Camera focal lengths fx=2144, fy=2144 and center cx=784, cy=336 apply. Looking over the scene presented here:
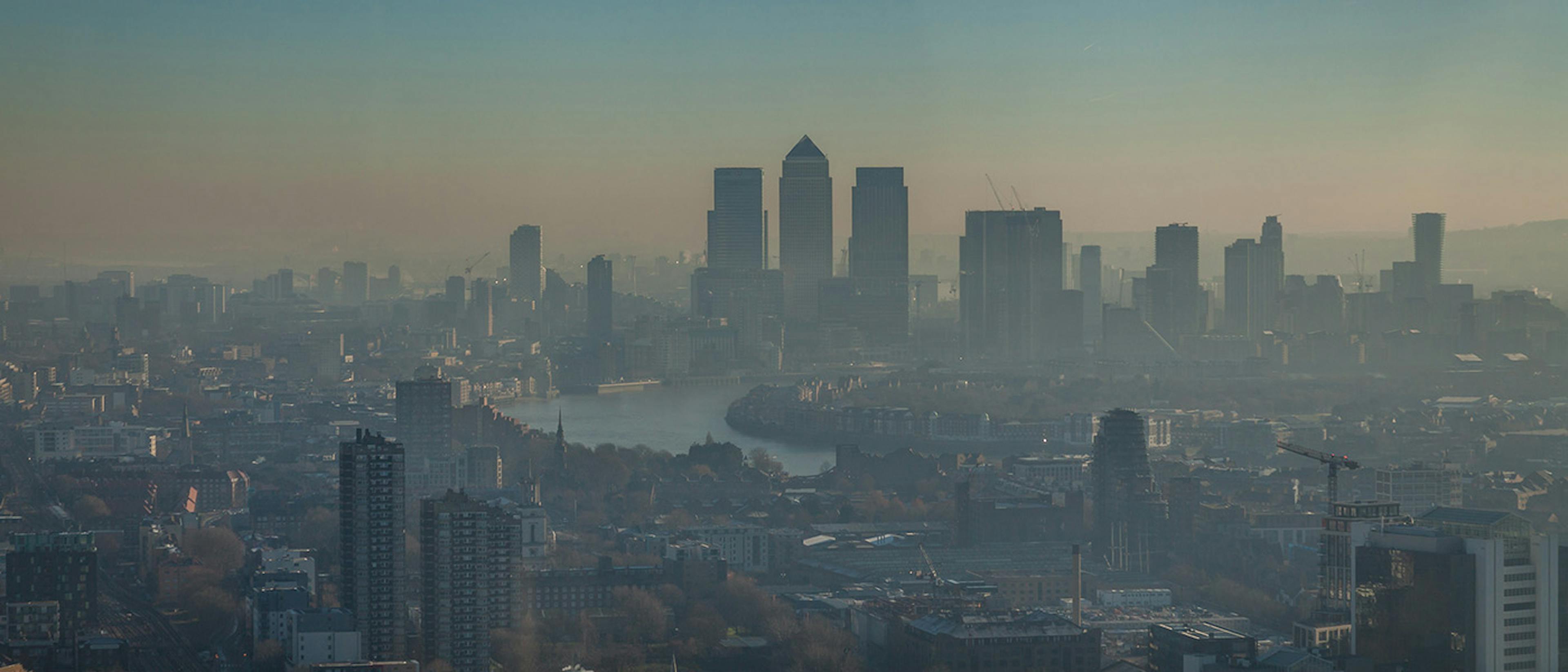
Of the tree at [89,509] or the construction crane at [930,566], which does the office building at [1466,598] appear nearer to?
the construction crane at [930,566]

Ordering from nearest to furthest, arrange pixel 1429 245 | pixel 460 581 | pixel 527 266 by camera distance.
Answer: pixel 460 581 < pixel 1429 245 < pixel 527 266

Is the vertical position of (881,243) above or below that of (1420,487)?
above

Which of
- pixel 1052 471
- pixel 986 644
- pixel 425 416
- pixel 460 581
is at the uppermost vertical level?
pixel 425 416

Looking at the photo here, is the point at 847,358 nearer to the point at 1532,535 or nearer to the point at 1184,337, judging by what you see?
the point at 1184,337

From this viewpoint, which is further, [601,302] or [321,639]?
[601,302]

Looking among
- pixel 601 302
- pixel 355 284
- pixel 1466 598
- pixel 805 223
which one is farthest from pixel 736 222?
pixel 1466 598

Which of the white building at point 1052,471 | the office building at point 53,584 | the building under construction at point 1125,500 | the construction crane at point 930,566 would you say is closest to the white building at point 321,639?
the office building at point 53,584

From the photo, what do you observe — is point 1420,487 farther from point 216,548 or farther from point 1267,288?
point 1267,288
